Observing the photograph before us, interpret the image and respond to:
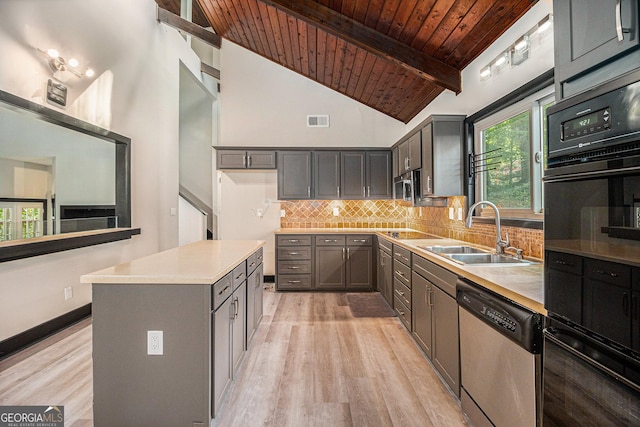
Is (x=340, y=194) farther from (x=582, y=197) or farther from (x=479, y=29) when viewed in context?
(x=582, y=197)

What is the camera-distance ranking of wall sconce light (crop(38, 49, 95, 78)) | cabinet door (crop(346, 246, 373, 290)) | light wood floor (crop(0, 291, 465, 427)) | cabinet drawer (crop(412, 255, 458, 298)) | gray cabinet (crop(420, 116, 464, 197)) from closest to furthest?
light wood floor (crop(0, 291, 465, 427)) → cabinet drawer (crop(412, 255, 458, 298)) → wall sconce light (crop(38, 49, 95, 78)) → gray cabinet (crop(420, 116, 464, 197)) → cabinet door (crop(346, 246, 373, 290))

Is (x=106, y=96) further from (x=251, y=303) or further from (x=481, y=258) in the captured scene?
(x=481, y=258)

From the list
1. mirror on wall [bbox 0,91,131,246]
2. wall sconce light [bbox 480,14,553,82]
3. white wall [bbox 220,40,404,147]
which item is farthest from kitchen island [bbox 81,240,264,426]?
white wall [bbox 220,40,404,147]

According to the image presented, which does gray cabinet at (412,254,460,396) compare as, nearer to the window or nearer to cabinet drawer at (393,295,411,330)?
cabinet drawer at (393,295,411,330)

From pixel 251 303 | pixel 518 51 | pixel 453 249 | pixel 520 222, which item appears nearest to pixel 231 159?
pixel 251 303

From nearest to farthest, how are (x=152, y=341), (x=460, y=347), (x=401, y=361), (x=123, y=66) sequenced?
1. (x=152, y=341)
2. (x=460, y=347)
3. (x=401, y=361)
4. (x=123, y=66)

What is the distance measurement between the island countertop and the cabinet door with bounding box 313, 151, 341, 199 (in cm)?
259

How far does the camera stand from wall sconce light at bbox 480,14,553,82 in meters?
2.03

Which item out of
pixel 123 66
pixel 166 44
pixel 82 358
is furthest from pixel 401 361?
pixel 166 44

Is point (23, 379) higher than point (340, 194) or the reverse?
the reverse

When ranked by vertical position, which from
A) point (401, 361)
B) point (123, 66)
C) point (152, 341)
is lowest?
point (401, 361)

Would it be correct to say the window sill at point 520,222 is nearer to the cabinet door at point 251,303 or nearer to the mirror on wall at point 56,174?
the cabinet door at point 251,303

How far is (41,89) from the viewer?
9.19ft

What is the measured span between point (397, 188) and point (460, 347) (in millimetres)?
3130
